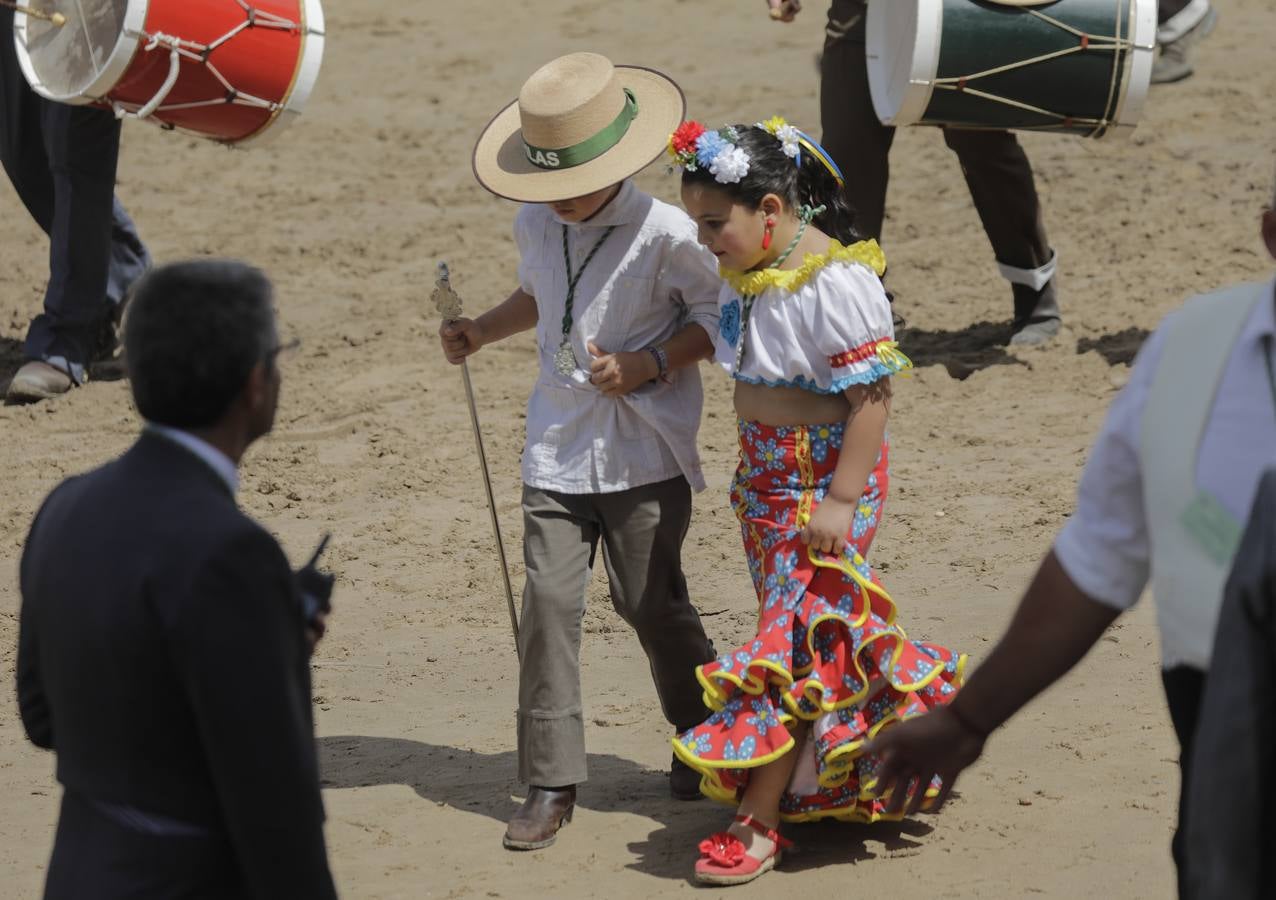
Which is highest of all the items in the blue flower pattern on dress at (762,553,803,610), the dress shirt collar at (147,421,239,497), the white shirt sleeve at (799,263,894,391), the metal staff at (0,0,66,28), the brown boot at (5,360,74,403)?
the dress shirt collar at (147,421,239,497)

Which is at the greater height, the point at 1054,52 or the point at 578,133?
the point at 578,133

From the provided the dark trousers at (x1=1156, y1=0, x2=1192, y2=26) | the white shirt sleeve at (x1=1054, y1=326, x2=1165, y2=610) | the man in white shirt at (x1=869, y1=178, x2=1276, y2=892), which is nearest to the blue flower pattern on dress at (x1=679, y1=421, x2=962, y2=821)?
the man in white shirt at (x1=869, y1=178, x2=1276, y2=892)

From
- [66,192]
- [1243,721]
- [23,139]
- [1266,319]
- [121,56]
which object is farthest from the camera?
[23,139]

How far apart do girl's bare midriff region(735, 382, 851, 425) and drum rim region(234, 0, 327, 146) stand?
290cm

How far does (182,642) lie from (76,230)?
5.77 meters

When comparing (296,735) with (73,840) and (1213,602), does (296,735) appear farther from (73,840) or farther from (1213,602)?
(1213,602)

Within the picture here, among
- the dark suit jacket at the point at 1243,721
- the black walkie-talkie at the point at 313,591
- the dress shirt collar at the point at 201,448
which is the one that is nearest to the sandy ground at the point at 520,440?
the dress shirt collar at the point at 201,448

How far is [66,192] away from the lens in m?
7.38

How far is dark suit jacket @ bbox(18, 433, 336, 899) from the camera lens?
207 cm

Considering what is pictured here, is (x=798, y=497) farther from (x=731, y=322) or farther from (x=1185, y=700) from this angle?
(x=1185, y=700)

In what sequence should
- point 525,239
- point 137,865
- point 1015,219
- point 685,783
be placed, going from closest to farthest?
point 137,865 → point 525,239 → point 685,783 → point 1015,219

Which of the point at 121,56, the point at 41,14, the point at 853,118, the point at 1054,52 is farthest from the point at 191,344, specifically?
the point at 853,118

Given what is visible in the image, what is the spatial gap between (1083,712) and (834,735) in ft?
3.43

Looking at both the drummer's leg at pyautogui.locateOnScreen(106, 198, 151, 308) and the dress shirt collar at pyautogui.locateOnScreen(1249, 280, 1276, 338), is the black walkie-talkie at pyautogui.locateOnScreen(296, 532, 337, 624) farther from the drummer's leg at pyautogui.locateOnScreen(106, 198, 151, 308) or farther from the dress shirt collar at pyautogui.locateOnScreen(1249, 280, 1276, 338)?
the drummer's leg at pyautogui.locateOnScreen(106, 198, 151, 308)
